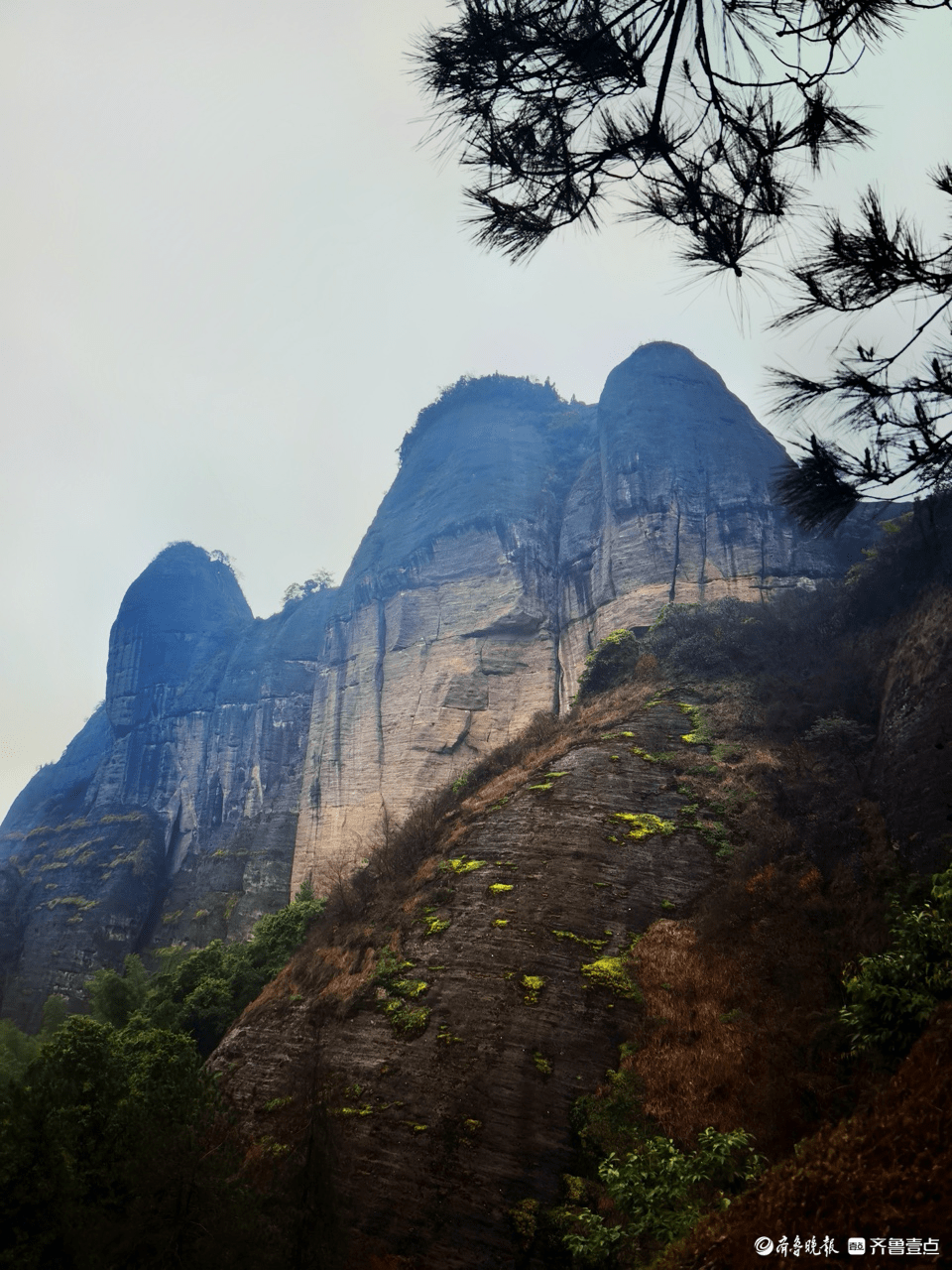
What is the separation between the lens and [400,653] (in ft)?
124

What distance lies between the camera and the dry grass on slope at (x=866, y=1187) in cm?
370

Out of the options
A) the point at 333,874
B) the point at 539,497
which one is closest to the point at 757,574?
the point at 539,497

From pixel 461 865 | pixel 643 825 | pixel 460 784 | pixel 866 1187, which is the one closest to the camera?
pixel 866 1187

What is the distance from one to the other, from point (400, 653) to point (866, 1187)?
3459 centimetres

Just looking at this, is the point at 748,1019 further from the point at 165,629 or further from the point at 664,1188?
the point at 165,629

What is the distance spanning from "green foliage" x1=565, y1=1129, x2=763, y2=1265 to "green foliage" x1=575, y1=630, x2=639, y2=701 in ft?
62.1

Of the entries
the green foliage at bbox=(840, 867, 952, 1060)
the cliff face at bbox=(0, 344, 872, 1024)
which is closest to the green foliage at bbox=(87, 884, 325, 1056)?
the cliff face at bbox=(0, 344, 872, 1024)

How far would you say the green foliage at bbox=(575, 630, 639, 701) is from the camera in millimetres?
25350

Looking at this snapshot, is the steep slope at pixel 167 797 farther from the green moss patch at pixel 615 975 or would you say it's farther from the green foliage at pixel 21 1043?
the green moss patch at pixel 615 975

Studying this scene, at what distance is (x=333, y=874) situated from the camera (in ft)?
101

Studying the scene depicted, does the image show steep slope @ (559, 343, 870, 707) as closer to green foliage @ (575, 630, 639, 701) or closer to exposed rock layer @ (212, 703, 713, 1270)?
green foliage @ (575, 630, 639, 701)

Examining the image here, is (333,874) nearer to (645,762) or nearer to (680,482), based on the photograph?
(645,762)

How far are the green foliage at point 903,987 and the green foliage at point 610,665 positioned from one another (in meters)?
17.8

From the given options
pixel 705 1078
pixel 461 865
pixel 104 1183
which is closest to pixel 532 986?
pixel 705 1078
